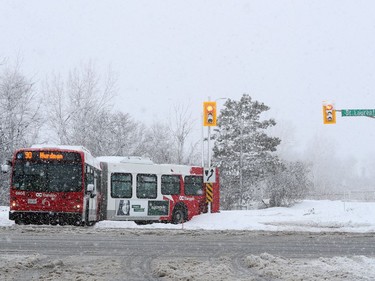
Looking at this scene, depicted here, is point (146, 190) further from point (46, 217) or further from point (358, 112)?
point (358, 112)

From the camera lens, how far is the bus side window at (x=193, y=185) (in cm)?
2864

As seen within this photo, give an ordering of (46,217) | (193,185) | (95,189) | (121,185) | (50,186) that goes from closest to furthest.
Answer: (46,217)
(50,186)
(95,189)
(121,185)
(193,185)

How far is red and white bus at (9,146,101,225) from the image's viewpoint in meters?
21.2

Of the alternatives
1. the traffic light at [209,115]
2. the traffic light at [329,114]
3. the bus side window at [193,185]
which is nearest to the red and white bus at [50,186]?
the bus side window at [193,185]

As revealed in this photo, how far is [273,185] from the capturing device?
4934 cm

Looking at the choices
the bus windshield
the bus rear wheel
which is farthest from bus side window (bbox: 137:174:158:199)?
the bus windshield

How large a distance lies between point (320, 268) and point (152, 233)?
913cm

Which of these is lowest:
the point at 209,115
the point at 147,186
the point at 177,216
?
the point at 177,216

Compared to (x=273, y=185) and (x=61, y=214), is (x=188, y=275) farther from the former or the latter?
(x=273, y=185)

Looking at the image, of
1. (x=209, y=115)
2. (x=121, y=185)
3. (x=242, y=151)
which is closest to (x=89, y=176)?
(x=121, y=185)

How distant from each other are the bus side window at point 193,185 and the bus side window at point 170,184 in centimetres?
53

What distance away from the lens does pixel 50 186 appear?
21469 mm

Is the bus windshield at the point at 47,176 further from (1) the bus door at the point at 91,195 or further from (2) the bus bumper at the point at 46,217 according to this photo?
(2) the bus bumper at the point at 46,217

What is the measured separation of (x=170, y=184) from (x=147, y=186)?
117cm
